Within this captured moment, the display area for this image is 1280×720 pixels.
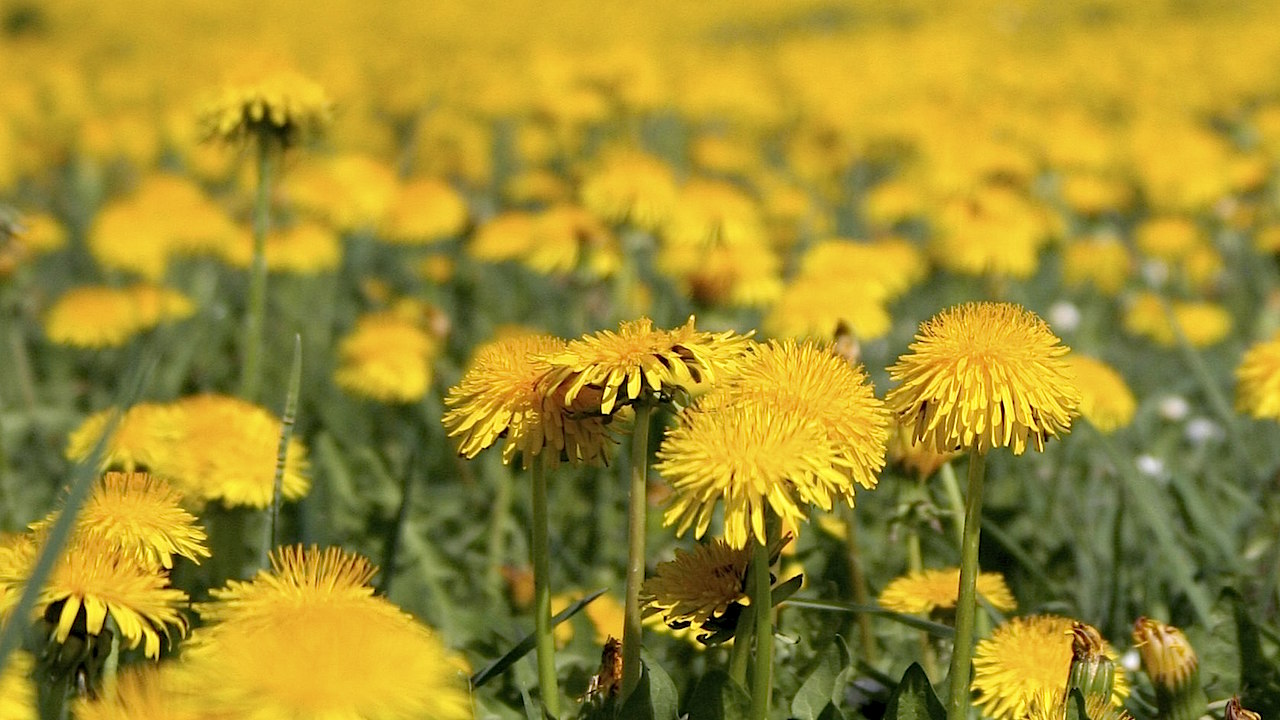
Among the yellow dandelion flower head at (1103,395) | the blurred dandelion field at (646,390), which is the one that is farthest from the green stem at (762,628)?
the yellow dandelion flower head at (1103,395)

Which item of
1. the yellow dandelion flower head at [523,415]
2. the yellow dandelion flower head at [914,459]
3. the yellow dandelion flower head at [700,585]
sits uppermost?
the yellow dandelion flower head at [914,459]

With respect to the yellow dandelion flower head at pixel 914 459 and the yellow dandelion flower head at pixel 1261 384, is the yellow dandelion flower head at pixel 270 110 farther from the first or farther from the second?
the yellow dandelion flower head at pixel 1261 384

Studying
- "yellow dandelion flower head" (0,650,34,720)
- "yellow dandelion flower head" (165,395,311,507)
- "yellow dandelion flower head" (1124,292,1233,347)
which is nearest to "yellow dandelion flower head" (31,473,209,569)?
"yellow dandelion flower head" (0,650,34,720)

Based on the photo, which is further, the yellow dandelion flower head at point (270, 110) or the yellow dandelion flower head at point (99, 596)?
the yellow dandelion flower head at point (270, 110)

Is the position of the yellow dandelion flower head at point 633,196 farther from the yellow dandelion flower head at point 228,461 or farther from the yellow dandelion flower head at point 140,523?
the yellow dandelion flower head at point 140,523

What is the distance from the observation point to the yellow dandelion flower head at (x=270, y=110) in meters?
2.27

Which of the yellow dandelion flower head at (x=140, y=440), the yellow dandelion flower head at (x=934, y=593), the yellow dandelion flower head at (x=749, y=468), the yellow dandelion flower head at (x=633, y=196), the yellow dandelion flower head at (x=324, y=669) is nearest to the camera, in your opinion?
the yellow dandelion flower head at (x=324, y=669)

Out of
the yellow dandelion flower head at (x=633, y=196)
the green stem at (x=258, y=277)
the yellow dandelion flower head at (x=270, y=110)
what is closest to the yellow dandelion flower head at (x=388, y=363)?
the green stem at (x=258, y=277)

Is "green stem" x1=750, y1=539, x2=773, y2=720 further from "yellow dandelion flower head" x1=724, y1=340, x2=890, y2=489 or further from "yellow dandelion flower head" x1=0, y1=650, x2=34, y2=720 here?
"yellow dandelion flower head" x1=0, y1=650, x2=34, y2=720

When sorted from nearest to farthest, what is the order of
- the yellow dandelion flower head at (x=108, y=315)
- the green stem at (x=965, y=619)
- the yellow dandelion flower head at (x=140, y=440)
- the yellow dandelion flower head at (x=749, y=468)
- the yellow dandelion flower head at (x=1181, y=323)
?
the yellow dandelion flower head at (x=749, y=468) < the green stem at (x=965, y=619) < the yellow dandelion flower head at (x=140, y=440) < the yellow dandelion flower head at (x=108, y=315) < the yellow dandelion flower head at (x=1181, y=323)

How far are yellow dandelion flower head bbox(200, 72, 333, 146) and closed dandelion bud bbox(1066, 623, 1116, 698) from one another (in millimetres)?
1560

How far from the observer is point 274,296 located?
3.97 metres

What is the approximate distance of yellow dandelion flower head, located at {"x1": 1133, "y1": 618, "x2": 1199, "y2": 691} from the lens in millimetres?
1385

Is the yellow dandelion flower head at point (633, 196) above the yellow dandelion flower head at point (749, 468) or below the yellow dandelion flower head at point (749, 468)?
above
